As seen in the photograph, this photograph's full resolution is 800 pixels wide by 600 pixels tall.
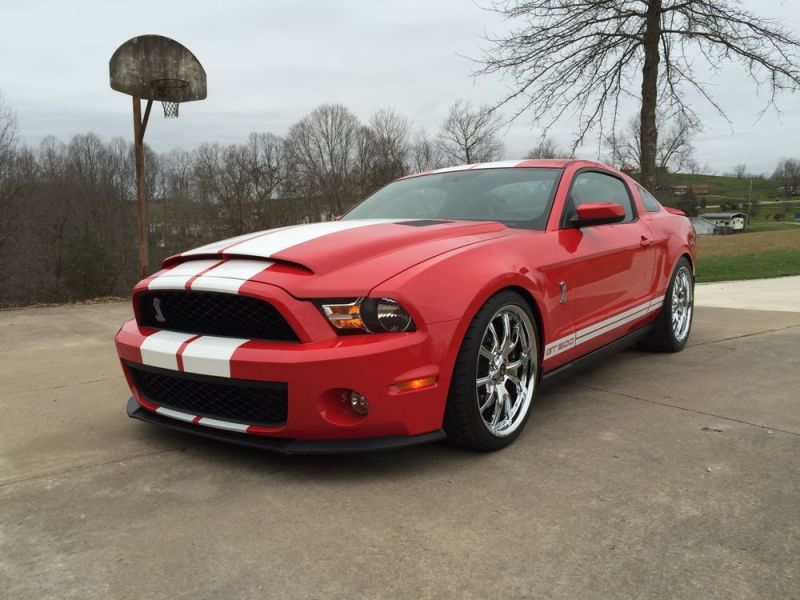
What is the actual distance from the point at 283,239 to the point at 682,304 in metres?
3.50

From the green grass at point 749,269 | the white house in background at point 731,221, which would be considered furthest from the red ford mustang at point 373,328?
the white house in background at point 731,221

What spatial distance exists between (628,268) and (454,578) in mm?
2639

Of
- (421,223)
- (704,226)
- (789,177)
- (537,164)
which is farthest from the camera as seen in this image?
(789,177)

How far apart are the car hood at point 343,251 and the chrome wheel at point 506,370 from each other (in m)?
0.41

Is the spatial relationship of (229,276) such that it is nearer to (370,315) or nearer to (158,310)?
(158,310)

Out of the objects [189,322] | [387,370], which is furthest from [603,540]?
[189,322]

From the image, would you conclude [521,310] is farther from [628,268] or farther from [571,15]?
[571,15]

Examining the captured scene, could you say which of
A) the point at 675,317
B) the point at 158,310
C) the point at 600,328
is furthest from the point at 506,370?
the point at 675,317

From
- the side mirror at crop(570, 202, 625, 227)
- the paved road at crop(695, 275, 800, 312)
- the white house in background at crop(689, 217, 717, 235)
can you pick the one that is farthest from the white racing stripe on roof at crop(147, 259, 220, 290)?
the white house in background at crop(689, 217, 717, 235)

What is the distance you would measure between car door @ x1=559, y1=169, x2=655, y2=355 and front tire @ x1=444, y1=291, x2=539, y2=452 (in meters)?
0.49

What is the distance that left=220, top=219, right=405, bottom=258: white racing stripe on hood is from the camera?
260cm

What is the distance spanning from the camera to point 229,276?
8.04 feet

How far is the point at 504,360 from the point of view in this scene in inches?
108

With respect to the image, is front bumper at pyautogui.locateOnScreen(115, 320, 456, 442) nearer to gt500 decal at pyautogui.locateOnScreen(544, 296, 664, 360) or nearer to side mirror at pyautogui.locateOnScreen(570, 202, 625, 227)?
gt500 decal at pyautogui.locateOnScreen(544, 296, 664, 360)
